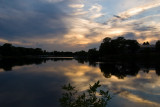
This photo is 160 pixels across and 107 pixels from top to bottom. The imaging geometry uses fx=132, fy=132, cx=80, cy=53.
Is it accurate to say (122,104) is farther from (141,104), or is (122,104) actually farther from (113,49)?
(113,49)

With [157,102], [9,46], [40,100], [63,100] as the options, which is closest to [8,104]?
[40,100]

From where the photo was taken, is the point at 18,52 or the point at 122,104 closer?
the point at 122,104

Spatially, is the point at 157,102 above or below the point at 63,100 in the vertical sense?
below

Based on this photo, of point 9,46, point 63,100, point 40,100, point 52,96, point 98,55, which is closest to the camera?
point 63,100

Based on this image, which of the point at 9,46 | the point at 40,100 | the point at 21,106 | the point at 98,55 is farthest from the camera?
the point at 9,46

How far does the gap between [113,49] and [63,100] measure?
83.5 m

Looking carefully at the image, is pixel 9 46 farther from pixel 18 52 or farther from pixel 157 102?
pixel 157 102

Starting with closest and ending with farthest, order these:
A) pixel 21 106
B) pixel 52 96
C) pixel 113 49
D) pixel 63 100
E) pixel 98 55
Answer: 1. pixel 63 100
2. pixel 21 106
3. pixel 52 96
4. pixel 113 49
5. pixel 98 55

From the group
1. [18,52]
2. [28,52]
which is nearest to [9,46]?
[18,52]

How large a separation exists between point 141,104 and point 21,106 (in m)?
8.02

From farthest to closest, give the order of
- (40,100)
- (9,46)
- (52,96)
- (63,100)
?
(9,46) → (52,96) → (40,100) → (63,100)

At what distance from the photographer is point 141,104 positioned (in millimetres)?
8891

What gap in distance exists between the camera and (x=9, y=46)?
126m

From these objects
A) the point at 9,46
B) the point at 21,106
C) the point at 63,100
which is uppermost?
the point at 9,46
